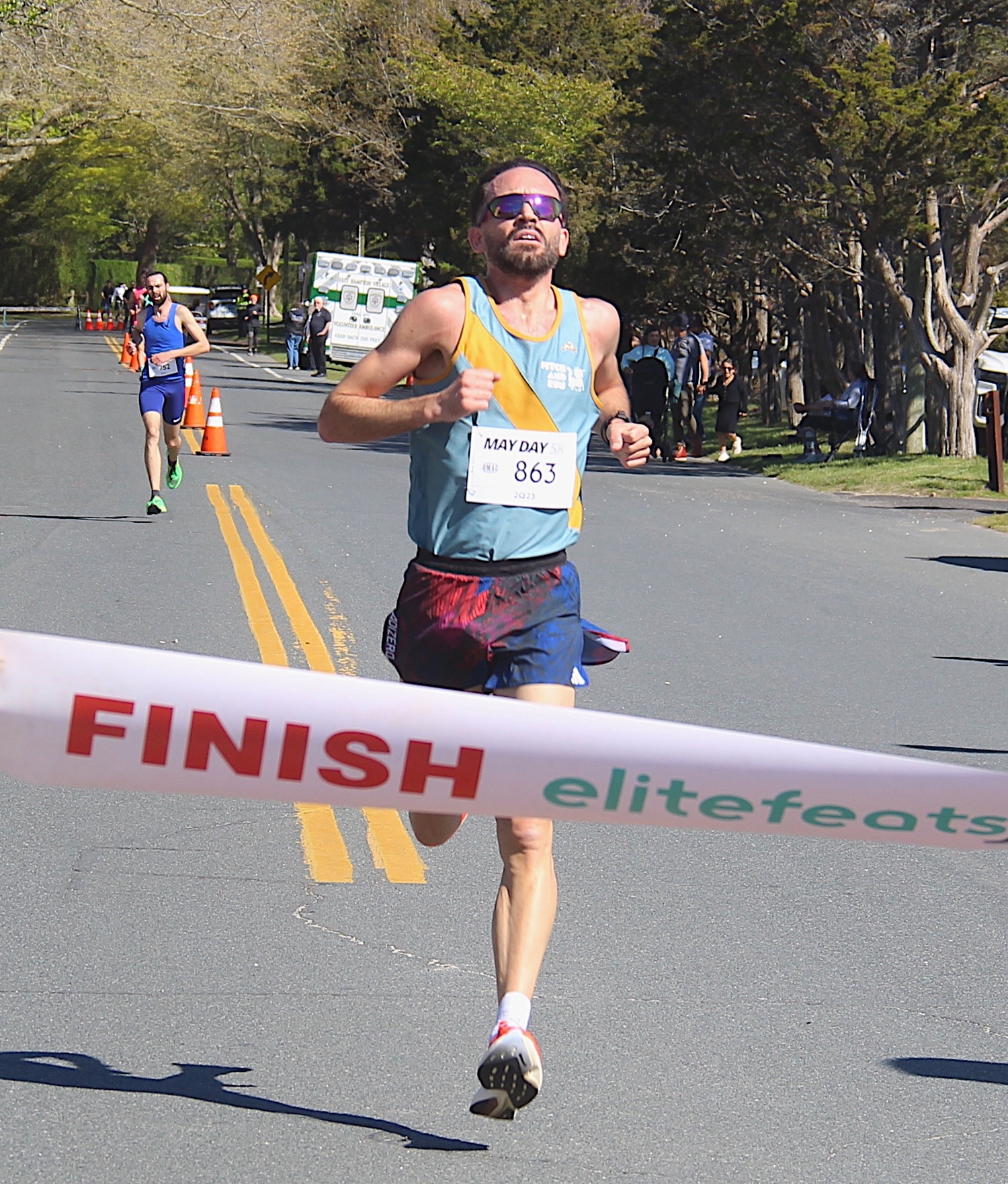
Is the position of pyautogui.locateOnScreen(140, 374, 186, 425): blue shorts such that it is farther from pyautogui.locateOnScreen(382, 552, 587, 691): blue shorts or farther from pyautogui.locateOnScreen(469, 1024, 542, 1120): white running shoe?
pyautogui.locateOnScreen(469, 1024, 542, 1120): white running shoe

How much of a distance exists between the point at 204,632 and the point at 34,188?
264ft

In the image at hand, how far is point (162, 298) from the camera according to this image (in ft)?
49.6

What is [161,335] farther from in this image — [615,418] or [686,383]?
[686,383]

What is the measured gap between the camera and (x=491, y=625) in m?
4.36

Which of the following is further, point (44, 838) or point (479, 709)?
point (44, 838)

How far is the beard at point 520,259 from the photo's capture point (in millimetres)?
4375

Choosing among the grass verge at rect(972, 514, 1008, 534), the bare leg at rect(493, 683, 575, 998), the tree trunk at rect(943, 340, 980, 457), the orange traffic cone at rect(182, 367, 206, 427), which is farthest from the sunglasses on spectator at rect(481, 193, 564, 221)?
the tree trunk at rect(943, 340, 980, 457)

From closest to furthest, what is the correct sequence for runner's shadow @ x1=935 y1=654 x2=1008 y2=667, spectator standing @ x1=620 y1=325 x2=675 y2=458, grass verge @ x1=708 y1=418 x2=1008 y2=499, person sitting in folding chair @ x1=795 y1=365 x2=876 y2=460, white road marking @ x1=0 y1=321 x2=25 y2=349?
runner's shadow @ x1=935 y1=654 x2=1008 y2=667, grass verge @ x1=708 y1=418 x2=1008 y2=499, spectator standing @ x1=620 y1=325 x2=675 y2=458, person sitting in folding chair @ x1=795 y1=365 x2=876 y2=460, white road marking @ x1=0 y1=321 x2=25 y2=349

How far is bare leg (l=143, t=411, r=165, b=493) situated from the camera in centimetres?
1517

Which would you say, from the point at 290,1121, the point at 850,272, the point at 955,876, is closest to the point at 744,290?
the point at 850,272

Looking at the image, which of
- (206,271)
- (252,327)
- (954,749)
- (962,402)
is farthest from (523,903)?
(206,271)

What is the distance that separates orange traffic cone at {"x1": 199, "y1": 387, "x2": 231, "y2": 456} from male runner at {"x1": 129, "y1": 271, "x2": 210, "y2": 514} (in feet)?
21.7

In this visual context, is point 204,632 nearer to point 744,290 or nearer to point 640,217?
point 640,217

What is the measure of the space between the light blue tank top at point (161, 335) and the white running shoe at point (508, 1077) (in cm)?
1186
